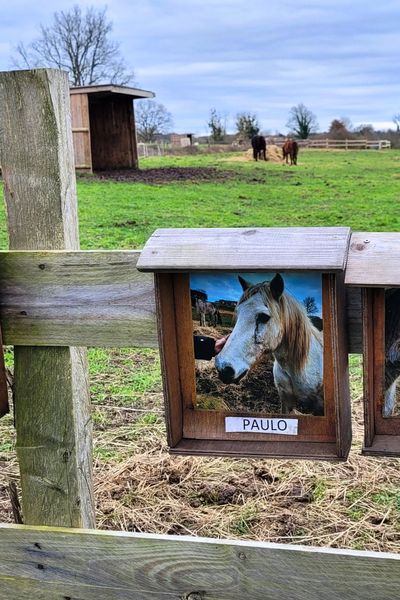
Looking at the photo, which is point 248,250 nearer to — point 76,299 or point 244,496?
point 76,299

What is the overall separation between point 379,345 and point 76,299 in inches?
28.5

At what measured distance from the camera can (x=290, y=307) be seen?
5.26 ft

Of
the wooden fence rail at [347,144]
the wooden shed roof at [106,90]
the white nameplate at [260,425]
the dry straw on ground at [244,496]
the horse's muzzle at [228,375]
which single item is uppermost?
the wooden shed roof at [106,90]

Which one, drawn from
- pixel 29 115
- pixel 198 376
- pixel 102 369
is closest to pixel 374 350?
pixel 198 376

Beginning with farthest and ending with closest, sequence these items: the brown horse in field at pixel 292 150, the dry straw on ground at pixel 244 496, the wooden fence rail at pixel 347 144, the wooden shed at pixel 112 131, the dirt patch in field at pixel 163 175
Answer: the wooden fence rail at pixel 347 144 < the brown horse in field at pixel 292 150 < the wooden shed at pixel 112 131 < the dirt patch in field at pixel 163 175 < the dry straw on ground at pixel 244 496

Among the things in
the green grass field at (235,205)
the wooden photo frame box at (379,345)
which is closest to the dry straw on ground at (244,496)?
the wooden photo frame box at (379,345)

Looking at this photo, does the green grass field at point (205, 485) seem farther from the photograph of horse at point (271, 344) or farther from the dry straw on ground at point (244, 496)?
the photograph of horse at point (271, 344)

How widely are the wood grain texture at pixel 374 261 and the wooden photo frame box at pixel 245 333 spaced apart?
0.10 feet

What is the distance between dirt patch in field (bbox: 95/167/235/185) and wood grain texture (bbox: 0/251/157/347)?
14.7 m

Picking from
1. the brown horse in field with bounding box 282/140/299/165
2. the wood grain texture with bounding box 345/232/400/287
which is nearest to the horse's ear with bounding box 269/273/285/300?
the wood grain texture with bounding box 345/232/400/287

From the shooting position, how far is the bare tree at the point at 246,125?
46.3 m

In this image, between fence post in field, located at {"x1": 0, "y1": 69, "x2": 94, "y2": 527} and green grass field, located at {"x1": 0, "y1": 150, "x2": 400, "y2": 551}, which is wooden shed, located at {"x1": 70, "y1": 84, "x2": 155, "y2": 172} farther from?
fence post in field, located at {"x1": 0, "y1": 69, "x2": 94, "y2": 527}

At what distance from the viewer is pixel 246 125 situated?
1845 inches

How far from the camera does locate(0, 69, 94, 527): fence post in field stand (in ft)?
5.87
